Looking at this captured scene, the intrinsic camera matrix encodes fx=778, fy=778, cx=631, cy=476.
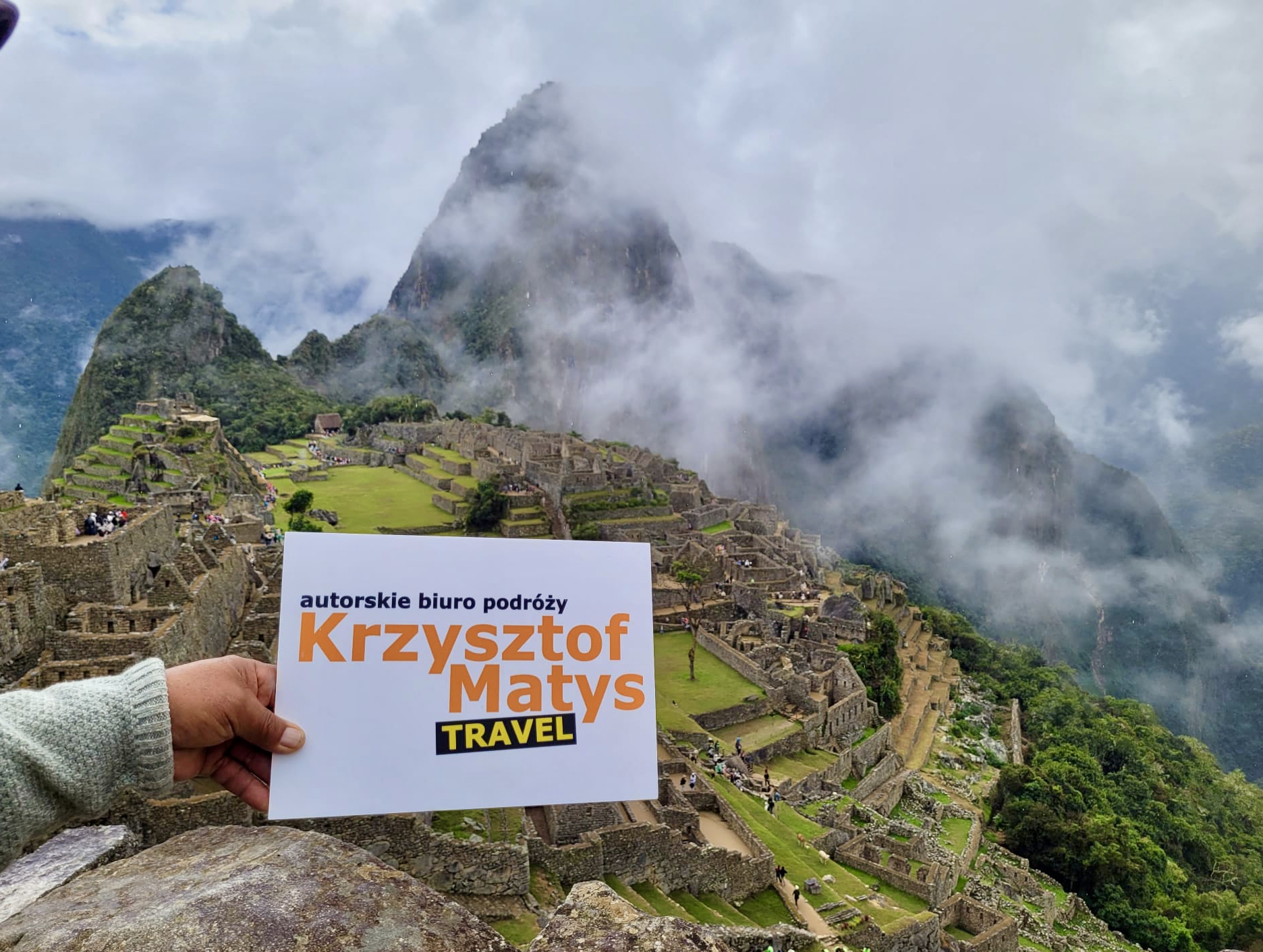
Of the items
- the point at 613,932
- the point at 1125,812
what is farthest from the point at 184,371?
the point at 613,932

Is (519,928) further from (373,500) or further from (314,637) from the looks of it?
(373,500)

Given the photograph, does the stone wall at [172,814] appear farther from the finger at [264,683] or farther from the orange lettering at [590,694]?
the orange lettering at [590,694]

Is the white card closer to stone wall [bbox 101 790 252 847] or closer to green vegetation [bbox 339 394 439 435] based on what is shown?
stone wall [bbox 101 790 252 847]

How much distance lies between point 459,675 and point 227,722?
1002mm

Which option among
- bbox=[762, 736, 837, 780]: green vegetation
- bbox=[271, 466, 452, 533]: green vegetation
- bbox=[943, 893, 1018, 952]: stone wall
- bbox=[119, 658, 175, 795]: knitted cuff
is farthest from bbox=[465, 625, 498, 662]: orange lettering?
bbox=[271, 466, 452, 533]: green vegetation

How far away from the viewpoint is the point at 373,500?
40.7m

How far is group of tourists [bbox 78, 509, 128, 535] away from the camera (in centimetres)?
1295

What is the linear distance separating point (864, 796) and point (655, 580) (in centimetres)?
1325

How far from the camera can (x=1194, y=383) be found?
171m

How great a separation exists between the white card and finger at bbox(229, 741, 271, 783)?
0.40 metres

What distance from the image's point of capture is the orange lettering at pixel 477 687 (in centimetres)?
339

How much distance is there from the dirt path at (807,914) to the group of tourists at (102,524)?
12898mm

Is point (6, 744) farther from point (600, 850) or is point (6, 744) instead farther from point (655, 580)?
point (655, 580)

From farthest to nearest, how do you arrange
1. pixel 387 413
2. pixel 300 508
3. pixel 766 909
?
pixel 387 413 < pixel 300 508 < pixel 766 909
